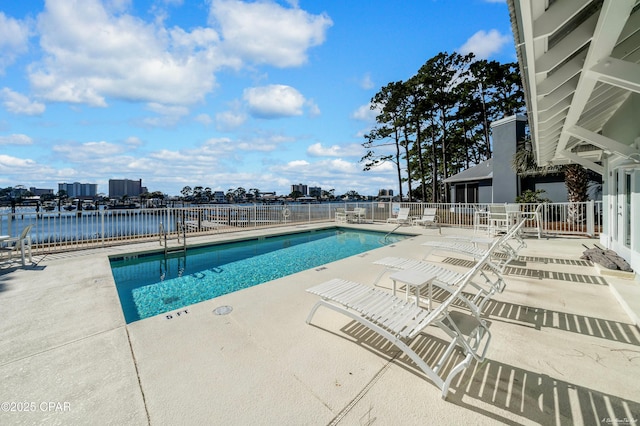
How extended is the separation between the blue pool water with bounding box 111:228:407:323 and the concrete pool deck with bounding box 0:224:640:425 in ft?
3.29

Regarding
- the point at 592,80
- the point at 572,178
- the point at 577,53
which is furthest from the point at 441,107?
the point at 592,80

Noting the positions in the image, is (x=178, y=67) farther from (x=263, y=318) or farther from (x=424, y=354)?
(x=424, y=354)

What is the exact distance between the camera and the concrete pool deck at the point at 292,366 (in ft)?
5.47

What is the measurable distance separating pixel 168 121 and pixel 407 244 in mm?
23703

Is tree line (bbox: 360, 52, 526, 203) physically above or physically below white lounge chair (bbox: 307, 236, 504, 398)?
above

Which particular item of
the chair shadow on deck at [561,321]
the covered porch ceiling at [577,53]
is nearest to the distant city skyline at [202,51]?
the covered porch ceiling at [577,53]

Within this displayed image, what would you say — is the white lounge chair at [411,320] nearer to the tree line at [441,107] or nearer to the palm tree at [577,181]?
the palm tree at [577,181]

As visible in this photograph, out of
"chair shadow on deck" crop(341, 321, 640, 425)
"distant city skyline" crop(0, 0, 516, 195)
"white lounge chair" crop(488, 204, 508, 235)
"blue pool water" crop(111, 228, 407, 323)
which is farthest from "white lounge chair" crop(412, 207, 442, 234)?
"chair shadow on deck" crop(341, 321, 640, 425)

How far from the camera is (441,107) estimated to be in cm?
2102

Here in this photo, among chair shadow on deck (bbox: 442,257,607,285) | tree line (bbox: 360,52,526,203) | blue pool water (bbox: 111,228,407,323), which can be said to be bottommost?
blue pool water (bbox: 111,228,407,323)

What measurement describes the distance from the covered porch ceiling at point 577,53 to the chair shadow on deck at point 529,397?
8.96 feet

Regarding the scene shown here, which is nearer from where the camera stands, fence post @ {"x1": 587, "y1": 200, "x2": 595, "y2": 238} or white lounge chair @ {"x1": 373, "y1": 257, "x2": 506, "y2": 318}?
white lounge chair @ {"x1": 373, "y1": 257, "x2": 506, "y2": 318}

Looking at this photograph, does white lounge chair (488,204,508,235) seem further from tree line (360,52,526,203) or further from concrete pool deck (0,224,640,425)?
tree line (360,52,526,203)

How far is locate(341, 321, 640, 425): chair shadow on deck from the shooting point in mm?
1610
